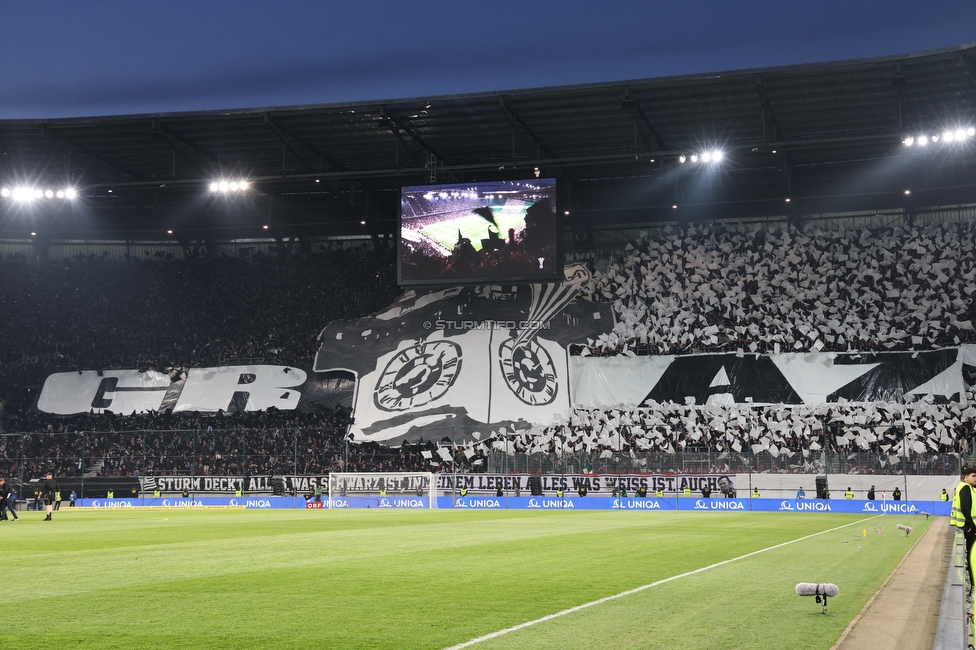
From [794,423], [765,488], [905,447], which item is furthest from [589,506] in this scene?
[905,447]

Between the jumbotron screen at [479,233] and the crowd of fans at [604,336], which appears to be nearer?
the crowd of fans at [604,336]

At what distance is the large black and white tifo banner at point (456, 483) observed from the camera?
153ft

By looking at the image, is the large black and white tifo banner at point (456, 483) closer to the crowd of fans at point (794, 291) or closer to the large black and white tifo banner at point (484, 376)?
the large black and white tifo banner at point (484, 376)

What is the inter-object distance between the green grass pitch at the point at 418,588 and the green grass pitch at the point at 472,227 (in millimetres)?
28646

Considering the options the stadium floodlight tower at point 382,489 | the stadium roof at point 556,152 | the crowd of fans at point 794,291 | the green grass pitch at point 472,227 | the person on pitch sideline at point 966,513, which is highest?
the stadium roof at point 556,152

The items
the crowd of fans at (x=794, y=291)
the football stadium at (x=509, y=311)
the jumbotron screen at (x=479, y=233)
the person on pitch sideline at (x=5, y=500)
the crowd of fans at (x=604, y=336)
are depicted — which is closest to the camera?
the person on pitch sideline at (x=5, y=500)

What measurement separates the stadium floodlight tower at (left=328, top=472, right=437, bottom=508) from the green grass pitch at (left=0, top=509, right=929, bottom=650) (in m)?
22.0

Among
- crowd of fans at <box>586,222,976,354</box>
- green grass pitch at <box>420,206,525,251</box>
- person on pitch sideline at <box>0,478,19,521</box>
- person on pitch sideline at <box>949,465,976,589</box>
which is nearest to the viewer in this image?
person on pitch sideline at <box>949,465,976,589</box>

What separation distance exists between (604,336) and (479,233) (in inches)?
371

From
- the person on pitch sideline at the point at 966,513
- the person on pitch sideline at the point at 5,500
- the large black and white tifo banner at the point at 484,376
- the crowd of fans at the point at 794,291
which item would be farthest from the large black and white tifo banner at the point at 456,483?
the person on pitch sideline at the point at 966,513

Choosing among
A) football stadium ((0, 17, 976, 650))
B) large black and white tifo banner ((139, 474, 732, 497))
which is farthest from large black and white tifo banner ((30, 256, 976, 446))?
large black and white tifo banner ((139, 474, 732, 497))

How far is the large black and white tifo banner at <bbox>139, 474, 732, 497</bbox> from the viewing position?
46.6 metres

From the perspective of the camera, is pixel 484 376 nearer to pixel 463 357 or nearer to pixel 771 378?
pixel 463 357

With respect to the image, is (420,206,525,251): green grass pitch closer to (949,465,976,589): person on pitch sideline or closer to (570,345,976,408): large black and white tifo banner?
(570,345,976,408): large black and white tifo banner
